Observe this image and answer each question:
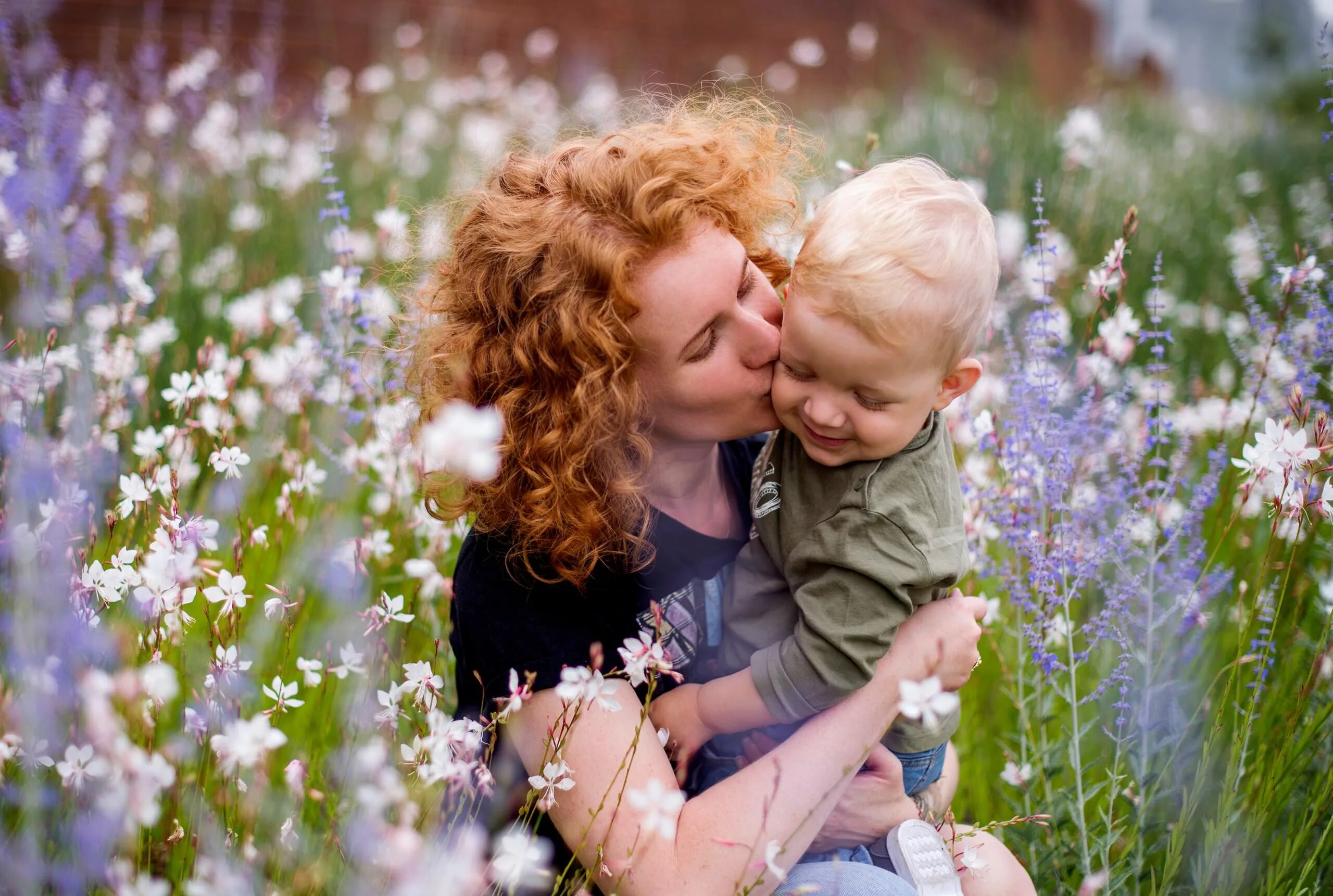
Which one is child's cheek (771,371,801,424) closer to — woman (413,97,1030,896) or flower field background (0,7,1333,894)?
woman (413,97,1030,896)

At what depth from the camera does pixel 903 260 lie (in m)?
1.71

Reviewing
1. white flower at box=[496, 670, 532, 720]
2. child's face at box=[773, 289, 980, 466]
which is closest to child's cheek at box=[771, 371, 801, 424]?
Answer: child's face at box=[773, 289, 980, 466]

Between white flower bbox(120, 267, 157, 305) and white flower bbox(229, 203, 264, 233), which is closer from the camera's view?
white flower bbox(120, 267, 157, 305)

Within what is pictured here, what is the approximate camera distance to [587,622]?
1.83 metres

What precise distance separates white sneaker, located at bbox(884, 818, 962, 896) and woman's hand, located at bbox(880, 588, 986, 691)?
248 mm

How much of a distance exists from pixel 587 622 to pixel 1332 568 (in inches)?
72.1

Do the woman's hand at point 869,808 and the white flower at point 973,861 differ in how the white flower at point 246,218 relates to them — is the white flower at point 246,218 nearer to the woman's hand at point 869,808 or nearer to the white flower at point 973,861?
the woman's hand at point 869,808

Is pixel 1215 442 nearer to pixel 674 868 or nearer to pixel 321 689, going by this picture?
pixel 674 868

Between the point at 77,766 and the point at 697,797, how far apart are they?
0.90 m

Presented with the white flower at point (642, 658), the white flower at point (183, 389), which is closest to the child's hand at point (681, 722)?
the white flower at point (642, 658)

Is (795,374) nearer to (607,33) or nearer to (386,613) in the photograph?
(386,613)

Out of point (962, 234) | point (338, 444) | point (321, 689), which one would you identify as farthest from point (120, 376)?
point (962, 234)

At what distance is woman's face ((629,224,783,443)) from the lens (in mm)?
1835

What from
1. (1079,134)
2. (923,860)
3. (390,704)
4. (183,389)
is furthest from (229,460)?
(1079,134)
